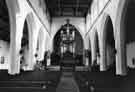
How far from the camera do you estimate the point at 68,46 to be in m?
22.5

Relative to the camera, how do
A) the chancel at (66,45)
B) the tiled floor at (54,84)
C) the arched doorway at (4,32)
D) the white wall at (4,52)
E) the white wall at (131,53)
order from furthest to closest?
the white wall at (4,52) → the white wall at (131,53) → the arched doorway at (4,32) → the chancel at (66,45) → the tiled floor at (54,84)

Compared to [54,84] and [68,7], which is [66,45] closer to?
[68,7]

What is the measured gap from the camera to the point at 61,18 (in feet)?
79.7

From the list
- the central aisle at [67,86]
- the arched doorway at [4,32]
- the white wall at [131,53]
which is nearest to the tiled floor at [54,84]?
the central aisle at [67,86]

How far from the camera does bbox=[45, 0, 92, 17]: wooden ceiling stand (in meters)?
19.2

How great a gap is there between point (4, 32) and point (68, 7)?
9.54 metres

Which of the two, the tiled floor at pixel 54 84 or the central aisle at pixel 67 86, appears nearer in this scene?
the tiled floor at pixel 54 84

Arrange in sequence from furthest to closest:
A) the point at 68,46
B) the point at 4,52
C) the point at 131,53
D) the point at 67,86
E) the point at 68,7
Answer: the point at 68,46 < the point at 68,7 < the point at 4,52 < the point at 131,53 < the point at 67,86

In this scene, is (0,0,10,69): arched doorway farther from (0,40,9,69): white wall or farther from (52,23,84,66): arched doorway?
(52,23,84,66): arched doorway

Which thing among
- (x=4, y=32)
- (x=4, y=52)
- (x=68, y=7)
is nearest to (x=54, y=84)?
(x=4, y=32)

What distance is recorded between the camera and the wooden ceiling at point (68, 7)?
19.2 meters

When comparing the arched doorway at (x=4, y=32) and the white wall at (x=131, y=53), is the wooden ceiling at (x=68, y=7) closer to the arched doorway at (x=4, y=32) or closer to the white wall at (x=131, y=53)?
the arched doorway at (x=4, y=32)

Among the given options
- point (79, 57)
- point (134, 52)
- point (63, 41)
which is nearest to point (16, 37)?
point (134, 52)

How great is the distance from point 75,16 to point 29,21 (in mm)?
12374
